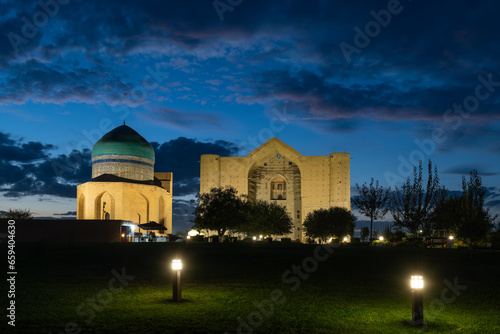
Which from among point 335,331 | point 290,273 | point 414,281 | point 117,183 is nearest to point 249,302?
point 335,331

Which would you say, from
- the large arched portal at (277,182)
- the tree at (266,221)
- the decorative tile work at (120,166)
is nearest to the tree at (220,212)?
the tree at (266,221)

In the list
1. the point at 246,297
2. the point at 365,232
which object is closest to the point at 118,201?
the point at 365,232

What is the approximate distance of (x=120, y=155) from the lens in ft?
206

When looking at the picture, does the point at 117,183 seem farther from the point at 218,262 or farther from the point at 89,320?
the point at 89,320

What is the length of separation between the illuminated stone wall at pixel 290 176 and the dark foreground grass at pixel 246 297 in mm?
46673

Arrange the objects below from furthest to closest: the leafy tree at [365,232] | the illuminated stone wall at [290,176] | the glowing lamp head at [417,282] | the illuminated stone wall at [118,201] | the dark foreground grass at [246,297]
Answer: the leafy tree at [365,232] → the illuminated stone wall at [290,176] → the illuminated stone wall at [118,201] → the glowing lamp head at [417,282] → the dark foreground grass at [246,297]

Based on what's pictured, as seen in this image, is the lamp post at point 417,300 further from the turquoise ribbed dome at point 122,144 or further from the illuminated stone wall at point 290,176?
the turquoise ribbed dome at point 122,144

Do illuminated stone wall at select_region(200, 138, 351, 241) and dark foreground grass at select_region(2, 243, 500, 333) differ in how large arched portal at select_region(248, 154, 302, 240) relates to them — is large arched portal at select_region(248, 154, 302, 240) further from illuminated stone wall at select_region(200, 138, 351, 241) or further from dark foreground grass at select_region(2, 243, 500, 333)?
dark foreground grass at select_region(2, 243, 500, 333)

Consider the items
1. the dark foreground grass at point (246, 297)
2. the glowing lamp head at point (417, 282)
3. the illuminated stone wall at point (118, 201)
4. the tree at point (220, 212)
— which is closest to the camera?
the dark foreground grass at point (246, 297)

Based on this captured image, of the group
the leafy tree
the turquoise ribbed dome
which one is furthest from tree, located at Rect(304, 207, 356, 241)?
the leafy tree

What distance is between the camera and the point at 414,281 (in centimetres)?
800

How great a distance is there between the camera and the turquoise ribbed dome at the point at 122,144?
62.9m

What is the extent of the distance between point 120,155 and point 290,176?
2478cm

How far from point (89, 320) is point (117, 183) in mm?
53707
